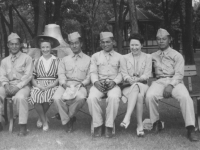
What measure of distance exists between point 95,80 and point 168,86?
1.36 m

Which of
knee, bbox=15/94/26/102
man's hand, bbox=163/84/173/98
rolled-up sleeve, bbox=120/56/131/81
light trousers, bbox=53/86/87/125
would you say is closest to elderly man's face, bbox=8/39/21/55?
knee, bbox=15/94/26/102

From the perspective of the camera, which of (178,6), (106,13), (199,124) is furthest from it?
(106,13)

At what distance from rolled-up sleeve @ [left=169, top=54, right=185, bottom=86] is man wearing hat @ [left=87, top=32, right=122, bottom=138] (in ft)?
3.32

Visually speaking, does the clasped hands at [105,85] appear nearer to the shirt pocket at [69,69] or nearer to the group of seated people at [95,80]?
the group of seated people at [95,80]

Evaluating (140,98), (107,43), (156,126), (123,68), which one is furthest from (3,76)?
(156,126)

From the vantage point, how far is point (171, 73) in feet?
19.0

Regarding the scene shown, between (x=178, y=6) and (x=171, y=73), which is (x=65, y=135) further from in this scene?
(x=178, y=6)

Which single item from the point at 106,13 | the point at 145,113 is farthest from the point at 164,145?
the point at 106,13

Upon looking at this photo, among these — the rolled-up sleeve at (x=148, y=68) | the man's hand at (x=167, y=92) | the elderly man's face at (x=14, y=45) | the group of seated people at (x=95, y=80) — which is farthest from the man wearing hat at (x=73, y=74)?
the man's hand at (x=167, y=92)

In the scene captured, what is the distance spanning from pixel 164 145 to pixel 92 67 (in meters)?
2.08

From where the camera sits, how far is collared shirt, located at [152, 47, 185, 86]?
562cm

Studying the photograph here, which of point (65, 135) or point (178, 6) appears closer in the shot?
point (65, 135)

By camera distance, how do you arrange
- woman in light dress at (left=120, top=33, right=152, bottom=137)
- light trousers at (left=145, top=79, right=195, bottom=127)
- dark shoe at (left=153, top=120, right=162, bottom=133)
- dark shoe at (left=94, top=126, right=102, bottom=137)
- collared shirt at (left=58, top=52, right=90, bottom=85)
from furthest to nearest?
1. collared shirt at (left=58, top=52, right=90, bottom=85)
2. woman in light dress at (left=120, top=33, right=152, bottom=137)
3. dark shoe at (left=153, top=120, right=162, bottom=133)
4. dark shoe at (left=94, top=126, right=102, bottom=137)
5. light trousers at (left=145, top=79, right=195, bottom=127)

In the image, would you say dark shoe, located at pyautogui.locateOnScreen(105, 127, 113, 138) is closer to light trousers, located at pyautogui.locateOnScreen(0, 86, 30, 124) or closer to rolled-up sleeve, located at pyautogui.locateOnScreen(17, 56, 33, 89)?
light trousers, located at pyautogui.locateOnScreen(0, 86, 30, 124)
